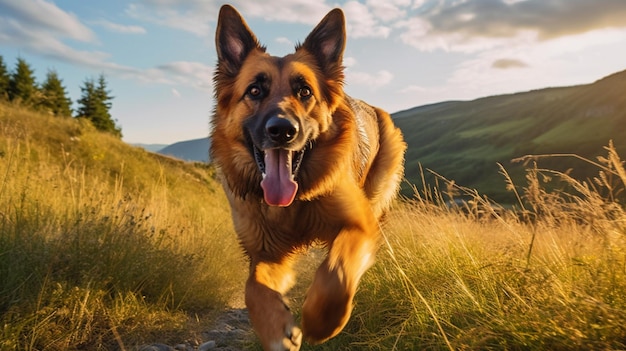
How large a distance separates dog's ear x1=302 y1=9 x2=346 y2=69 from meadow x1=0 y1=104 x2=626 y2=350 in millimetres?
1789

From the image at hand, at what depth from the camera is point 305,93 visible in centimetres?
393

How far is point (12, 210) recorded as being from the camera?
17.6 feet

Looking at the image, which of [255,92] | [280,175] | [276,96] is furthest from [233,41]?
[280,175]

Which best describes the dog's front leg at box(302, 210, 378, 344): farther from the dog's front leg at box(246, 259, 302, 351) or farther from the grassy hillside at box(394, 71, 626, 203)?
the grassy hillside at box(394, 71, 626, 203)

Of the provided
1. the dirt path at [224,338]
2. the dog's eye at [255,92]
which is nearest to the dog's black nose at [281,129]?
the dog's eye at [255,92]

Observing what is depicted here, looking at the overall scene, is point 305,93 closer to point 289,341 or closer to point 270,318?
point 270,318

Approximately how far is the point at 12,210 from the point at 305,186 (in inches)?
142

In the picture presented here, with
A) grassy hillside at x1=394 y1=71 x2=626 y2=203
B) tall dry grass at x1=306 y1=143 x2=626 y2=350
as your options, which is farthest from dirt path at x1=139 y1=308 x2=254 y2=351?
grassy hillside at x1=394 y1=71 x2=626 y2=203

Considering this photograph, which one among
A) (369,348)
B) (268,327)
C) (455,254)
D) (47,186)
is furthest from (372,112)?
(47,186)

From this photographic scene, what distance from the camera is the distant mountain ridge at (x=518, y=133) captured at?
86.8m

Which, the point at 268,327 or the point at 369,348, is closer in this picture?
the point at 268,327

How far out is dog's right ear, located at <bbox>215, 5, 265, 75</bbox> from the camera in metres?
4.12

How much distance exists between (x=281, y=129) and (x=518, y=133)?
4908 inches

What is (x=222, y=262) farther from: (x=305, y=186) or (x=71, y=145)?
(x=71, y=145)
